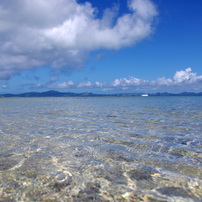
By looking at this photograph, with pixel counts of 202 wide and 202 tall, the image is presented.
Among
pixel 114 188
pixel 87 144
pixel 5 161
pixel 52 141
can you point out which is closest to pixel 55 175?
pixel 114 188

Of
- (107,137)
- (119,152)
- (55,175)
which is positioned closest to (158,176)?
(119,152)

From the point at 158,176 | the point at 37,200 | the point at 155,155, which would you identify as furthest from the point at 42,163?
the point at 155,155

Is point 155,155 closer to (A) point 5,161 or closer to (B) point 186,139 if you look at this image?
(B) point 186,139

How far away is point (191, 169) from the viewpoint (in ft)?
21.1

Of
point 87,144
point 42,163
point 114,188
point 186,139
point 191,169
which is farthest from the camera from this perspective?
point 186,139

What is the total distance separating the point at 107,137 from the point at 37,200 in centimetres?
755

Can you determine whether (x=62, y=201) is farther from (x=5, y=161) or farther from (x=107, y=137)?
(x=107, y=137)

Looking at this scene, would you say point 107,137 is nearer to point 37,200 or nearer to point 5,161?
point 5,161

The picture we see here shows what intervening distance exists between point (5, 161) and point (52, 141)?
359cm

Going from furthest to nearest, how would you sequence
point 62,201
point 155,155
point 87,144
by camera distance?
point 87,144 → point 155,155 → point 62,201

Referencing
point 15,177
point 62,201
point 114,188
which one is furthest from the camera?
point 15,177

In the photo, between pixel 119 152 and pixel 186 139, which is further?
pixel 186 139

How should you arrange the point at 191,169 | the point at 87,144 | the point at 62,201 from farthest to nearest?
the point at 87,144 < the point at 191,169 < the point at 62,201

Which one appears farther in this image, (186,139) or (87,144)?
(186,139)
